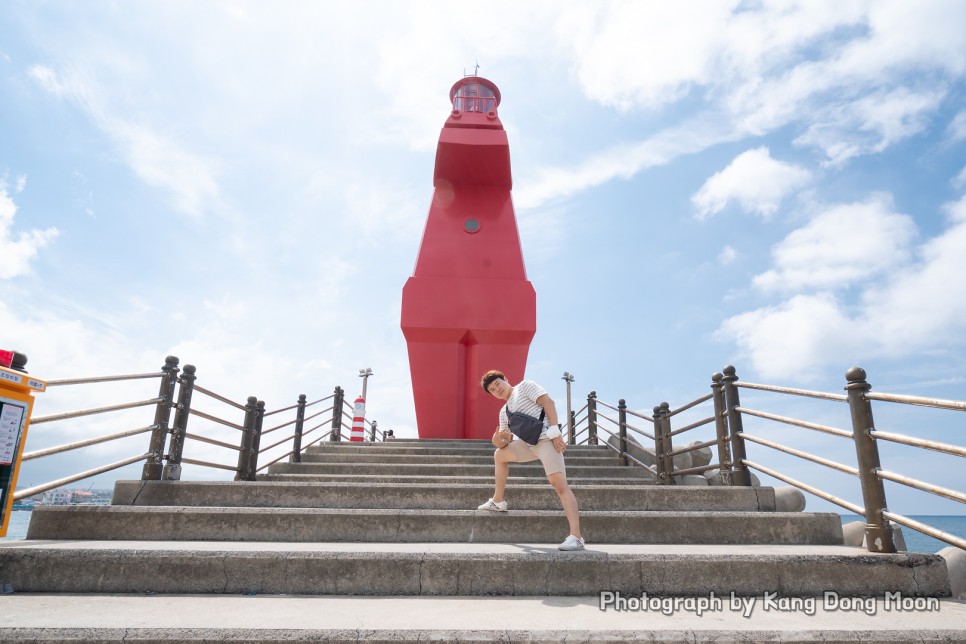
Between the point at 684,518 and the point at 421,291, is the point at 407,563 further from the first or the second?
Result: the point at 421,291

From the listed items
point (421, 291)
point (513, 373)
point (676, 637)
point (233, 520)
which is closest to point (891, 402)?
point (676, 637)

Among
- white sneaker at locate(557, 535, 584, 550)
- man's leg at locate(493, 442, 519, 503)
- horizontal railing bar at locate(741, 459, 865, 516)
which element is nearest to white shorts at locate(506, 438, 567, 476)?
man's leg at locate(493, 442, 519, 503)

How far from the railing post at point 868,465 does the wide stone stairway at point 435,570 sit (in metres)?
0.17

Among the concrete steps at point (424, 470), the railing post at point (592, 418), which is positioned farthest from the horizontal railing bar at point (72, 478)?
the railing post at point (592, 418)

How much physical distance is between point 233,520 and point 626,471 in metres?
4.31

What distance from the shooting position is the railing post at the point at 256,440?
5512 millimetres

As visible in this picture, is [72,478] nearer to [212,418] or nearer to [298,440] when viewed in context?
[212,418]

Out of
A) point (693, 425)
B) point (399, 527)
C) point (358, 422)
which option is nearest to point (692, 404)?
point (693, 425)

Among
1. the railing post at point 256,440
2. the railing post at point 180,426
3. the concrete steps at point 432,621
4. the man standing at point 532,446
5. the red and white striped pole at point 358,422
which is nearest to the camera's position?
the concrete steps at point 432,621

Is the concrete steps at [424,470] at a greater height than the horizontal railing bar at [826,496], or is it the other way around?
the concrete steps at [424,470]

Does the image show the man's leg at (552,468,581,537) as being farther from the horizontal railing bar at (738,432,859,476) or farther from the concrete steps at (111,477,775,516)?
the horizontal railing bar at (738,432,859,476)

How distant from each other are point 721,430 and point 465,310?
5729mm

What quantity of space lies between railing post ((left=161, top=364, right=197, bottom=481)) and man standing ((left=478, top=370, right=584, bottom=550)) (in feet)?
9.13

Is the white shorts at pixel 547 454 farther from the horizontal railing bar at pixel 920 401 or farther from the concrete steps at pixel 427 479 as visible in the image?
the horizontal railing bar at pixel 920 401
